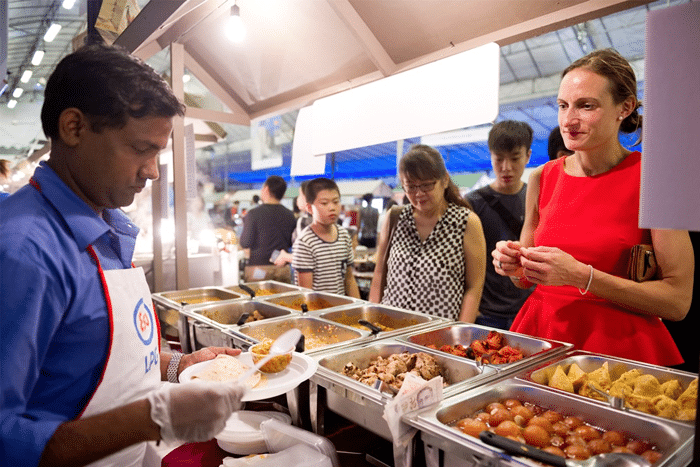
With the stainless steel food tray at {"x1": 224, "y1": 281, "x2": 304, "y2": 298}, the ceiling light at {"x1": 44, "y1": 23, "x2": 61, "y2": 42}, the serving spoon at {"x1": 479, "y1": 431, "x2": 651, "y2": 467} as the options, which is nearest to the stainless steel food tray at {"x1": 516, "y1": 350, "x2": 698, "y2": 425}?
the serving spoon at {"x1": 479, "y1": 431, "x2": 651, "y2": 467}

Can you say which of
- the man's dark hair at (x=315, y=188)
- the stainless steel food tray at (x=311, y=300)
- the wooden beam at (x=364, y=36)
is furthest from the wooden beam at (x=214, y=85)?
the stainless steel food tray at (x=311, y=300)

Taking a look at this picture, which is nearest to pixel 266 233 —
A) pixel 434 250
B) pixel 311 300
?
pixel 311 300

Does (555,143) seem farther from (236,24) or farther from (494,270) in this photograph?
(236,24)

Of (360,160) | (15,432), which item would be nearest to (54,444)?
(15,432)

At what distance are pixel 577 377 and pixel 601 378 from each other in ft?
0.26

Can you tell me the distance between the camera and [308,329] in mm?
2332

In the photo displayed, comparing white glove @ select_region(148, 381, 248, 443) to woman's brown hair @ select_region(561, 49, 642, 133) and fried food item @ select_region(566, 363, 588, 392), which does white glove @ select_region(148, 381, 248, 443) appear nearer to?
fried food item @ select_region(566, 363, 588, 392)

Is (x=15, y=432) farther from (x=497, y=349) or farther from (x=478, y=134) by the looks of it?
(x=478, y=134)

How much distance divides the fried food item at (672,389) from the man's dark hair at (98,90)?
5.46ft

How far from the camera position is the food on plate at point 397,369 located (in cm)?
147

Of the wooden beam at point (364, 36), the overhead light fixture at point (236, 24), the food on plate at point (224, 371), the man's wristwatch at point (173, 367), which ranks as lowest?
the man's wristwatch at point (173, 367)

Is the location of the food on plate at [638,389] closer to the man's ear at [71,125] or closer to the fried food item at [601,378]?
the fried food item at [601,378]

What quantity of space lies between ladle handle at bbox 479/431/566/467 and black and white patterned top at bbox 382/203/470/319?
59.5 inches

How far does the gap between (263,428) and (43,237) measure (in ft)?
2.91
